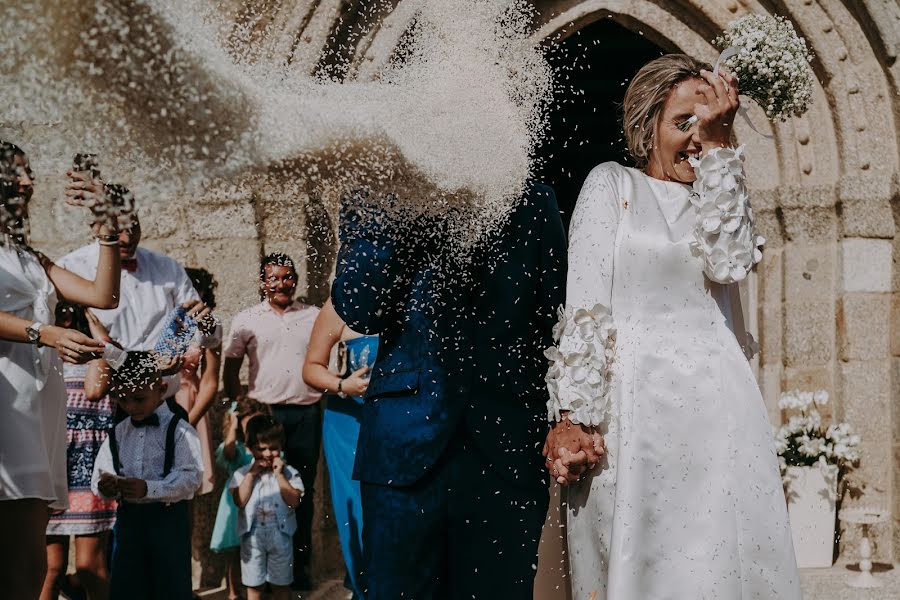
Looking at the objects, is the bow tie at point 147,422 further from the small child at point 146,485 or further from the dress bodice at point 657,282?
the dress bodice at point 657,282

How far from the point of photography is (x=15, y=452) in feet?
10.7

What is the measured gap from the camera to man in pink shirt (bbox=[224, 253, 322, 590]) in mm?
5375

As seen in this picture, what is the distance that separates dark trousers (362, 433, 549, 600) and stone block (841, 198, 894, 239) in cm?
413

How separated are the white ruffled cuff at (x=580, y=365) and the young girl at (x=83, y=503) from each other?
2.49 m

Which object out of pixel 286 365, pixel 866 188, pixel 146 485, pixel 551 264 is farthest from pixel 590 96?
pixel 551 264

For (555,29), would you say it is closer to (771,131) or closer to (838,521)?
(771,131)

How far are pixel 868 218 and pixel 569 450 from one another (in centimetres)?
405

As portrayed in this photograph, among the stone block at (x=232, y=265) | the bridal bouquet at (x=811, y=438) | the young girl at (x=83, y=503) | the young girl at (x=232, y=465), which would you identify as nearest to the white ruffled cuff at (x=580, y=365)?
the young girl at (x=83, y=503)

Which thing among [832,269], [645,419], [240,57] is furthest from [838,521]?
[240,57]

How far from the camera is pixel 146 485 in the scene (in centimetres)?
436

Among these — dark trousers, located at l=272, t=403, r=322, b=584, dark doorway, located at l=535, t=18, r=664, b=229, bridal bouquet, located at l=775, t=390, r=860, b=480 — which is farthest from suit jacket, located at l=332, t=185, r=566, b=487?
dark doorway, located at l=535, t=18, r=664, b=229

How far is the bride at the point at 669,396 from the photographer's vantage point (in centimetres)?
270

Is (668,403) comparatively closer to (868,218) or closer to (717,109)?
(717,109)

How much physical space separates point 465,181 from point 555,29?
4.49m
